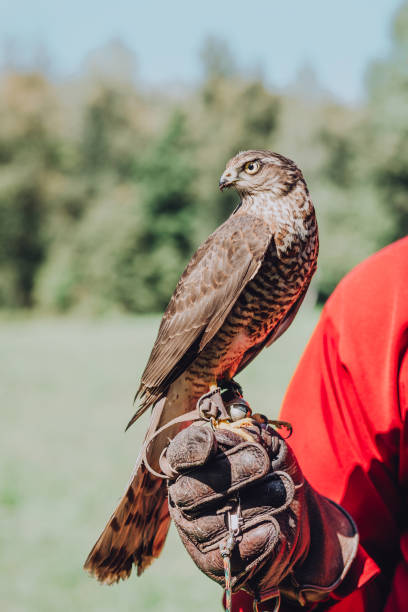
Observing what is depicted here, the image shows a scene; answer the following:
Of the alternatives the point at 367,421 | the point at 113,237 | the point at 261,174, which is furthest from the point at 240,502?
the point at 113,237

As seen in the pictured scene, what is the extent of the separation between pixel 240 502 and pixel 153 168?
30896mm

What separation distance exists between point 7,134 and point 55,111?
396 cm

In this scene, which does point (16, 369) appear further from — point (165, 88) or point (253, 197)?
point (165, 88)

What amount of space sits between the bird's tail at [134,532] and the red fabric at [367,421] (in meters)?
0.33

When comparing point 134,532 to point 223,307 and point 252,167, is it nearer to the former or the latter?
point 223,307

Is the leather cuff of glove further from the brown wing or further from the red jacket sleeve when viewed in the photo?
the brown wing

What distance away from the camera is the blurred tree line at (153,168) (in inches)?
1054

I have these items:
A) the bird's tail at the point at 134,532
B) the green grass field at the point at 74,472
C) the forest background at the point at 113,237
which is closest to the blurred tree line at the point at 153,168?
the forest background at the point at 113,237

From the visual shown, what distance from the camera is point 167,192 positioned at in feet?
101

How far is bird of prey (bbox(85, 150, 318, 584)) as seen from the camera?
1.85 meters

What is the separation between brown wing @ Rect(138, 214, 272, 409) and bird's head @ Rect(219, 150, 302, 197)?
0.37ft

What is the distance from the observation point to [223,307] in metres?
1.91

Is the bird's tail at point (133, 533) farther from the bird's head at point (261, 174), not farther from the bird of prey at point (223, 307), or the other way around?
the bird's head at point (261, 174)

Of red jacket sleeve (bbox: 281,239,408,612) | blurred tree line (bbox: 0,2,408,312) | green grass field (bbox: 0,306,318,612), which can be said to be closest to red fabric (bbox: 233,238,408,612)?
red jacket sleeve (bbox: 281,239,408,612)
